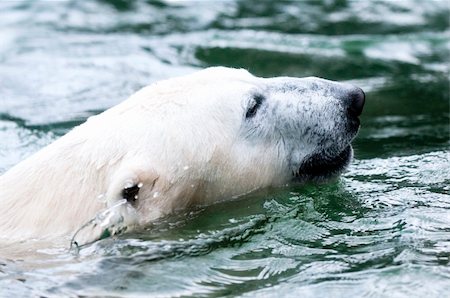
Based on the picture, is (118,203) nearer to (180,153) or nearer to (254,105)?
(180,153)

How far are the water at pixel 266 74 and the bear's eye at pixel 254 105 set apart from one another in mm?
443

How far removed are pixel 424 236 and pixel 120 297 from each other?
4.99ft

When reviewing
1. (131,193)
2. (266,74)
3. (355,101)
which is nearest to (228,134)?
(131,193)

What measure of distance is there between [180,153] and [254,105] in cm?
56

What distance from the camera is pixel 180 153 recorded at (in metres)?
4.48

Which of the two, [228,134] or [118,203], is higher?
[228,134]

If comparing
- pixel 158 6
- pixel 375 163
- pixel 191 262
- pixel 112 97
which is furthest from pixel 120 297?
pixel 158 6

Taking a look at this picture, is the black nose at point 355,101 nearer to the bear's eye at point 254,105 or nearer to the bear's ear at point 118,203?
the bear's eye at point 254,105

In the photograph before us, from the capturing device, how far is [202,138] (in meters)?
4.56

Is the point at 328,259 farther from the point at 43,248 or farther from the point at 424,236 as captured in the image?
the point at 43,248

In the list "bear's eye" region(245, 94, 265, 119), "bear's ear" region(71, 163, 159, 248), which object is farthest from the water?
"bear's eye" region(245, 94, 265, 119)

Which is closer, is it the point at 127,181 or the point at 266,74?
the point at 127,181

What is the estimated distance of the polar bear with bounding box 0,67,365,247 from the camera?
427 cm

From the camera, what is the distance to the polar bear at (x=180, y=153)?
14.0ft
